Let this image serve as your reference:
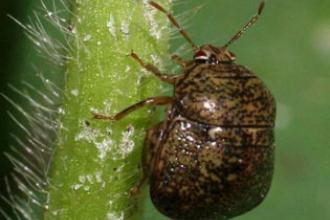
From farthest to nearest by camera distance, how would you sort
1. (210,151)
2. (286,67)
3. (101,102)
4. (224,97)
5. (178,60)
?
1. (286,67)
2. (178,60)
3. (224,97)
4. (210,151)
5. (101,102)

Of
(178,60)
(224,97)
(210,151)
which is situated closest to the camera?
(210,151)

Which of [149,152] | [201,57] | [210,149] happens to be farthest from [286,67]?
[149,152]

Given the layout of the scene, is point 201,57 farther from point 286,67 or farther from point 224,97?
point 286,67

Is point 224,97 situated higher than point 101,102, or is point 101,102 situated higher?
point 101,102

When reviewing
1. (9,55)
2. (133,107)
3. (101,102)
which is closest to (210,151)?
(133,107)

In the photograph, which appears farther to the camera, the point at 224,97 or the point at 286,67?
the point at 286,67

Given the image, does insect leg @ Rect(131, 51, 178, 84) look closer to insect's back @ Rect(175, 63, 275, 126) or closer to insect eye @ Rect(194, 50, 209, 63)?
insect's back @ Rect(175, 63, 275, 126)

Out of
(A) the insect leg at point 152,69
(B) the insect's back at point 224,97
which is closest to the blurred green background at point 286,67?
(B) the insect's back at point 224,97

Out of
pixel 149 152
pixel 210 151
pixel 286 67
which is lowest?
pixel 286 67
